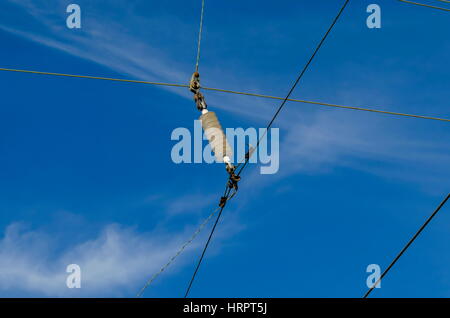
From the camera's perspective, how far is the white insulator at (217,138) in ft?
38.5

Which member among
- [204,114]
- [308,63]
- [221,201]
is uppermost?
[308,63]

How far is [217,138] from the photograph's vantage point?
38.7ft

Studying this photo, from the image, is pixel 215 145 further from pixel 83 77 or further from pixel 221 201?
pixel 83 77

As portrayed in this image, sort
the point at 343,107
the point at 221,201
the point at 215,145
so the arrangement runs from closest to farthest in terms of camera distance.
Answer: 1. the point at 215,145
2. the point at 221,201
3. the point at 343,107

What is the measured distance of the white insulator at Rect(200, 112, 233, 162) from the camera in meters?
11.8
